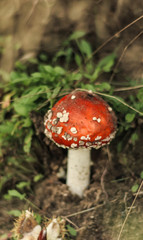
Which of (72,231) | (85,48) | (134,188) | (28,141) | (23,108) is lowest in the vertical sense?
(72,231)

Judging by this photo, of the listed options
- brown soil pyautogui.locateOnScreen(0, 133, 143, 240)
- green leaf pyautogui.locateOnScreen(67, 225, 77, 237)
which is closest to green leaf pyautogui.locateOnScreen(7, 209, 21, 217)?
brown soil pyautogui.locateOnScreen(0, 133, 143, 240)

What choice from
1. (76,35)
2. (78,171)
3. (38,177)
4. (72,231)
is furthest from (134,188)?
(76,35)

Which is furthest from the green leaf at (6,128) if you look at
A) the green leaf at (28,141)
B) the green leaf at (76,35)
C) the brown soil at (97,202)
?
the green leaf at (76,35)

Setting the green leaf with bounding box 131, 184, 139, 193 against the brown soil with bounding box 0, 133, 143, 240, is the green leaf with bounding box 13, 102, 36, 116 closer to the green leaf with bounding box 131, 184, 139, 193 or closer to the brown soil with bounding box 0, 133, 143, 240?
the brown soil with bounding box 0, 133, 143, 240

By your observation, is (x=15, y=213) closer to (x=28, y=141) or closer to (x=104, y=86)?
(x=28, y=141)

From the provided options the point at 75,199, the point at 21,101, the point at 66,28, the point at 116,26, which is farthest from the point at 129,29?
the point at 75,199

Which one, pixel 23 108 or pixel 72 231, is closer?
pixel 72 231

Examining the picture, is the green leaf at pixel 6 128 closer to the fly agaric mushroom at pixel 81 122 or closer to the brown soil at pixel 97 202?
the brown soil at pixel 97 202
